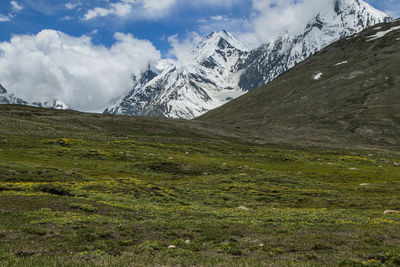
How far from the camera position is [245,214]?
32719mm

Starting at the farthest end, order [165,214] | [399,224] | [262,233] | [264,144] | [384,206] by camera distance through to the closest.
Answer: [264,144] < [384,206] < [165,214] < [399,224] < [262,233]

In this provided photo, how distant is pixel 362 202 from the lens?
45812 millimetres

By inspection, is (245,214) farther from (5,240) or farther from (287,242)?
(5,240)

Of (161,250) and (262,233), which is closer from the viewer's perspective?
(161,250)

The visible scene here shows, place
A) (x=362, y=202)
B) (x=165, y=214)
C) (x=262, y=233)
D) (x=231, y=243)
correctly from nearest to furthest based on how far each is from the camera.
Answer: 1. (x=231, y=243)
2. (x=262, y=233)
3. (x=165, y=214)
4. (x=362, y=202)

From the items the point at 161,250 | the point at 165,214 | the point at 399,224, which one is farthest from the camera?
the point at 165,214

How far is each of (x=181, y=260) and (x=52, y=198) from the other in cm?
2233

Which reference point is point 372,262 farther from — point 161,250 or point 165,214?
point 165,214

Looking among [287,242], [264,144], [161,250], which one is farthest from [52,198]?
[264,144]

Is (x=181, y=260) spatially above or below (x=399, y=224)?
below

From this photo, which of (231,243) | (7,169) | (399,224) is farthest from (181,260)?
(7,169)

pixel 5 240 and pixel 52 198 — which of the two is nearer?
pixel 5 240

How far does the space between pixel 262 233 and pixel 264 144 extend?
146998 millimetres

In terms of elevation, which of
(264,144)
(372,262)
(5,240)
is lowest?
(5,240)
